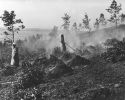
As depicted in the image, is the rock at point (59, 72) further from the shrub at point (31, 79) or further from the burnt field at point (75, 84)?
the shrub at point (31, 79)

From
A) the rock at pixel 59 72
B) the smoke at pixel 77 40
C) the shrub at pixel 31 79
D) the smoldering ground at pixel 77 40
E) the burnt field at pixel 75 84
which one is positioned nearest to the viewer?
the burnt field at pixel 75 84

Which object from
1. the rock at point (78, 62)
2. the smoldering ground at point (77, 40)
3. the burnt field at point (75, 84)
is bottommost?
the burnt field at point (75, 84)

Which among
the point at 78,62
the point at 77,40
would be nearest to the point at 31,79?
the point at 78,62

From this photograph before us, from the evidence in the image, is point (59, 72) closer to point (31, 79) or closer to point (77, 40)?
point (31, 79)

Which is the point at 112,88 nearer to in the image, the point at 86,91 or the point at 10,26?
the point at 86,91

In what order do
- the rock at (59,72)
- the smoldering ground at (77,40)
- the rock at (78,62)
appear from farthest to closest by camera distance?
the smoldering ground at (77,40), the rock at (78,62), the rock at (59,72)

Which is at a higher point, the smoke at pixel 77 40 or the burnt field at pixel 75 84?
the smoke at pixel 77 40

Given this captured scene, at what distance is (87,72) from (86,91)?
16.1 ft

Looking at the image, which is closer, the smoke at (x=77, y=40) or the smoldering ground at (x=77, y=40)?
the smoldering ground at (x=77, y=40)

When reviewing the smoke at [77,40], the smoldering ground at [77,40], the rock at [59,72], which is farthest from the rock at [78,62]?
the smoke at [77,40]

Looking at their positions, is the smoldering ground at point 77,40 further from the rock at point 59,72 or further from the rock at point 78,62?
the rock at point 59,72

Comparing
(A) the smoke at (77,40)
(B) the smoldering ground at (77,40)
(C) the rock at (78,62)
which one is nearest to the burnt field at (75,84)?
(C) the rock at (78,62)

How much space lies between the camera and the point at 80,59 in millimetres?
22781

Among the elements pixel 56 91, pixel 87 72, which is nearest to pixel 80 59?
pixel 87 72
